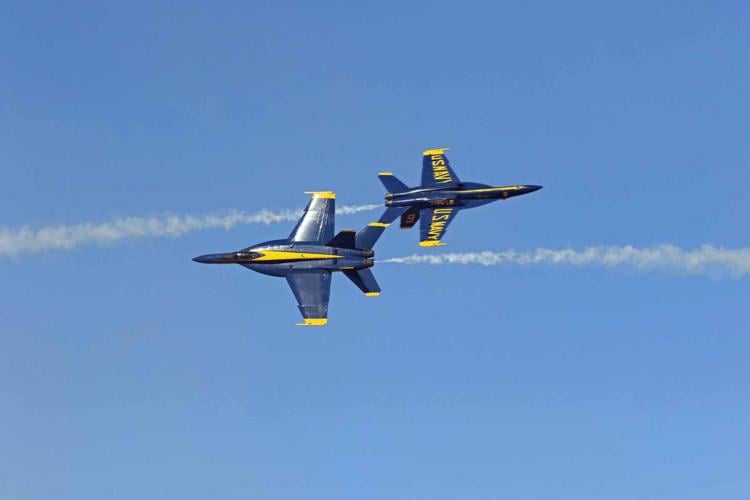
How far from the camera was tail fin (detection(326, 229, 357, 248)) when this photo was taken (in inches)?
5911

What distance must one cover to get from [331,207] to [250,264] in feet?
→ 43.7

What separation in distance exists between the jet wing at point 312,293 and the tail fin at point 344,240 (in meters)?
3.77

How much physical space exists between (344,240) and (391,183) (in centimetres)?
2488

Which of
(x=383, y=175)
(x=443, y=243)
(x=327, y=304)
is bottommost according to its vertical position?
(x=327, y=304)

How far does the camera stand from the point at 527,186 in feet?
570

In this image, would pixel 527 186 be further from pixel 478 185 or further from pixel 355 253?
pixel 355 253

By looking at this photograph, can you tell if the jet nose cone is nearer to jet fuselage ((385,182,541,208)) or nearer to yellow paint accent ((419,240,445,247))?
jet fuselage ((385,182,541,208))

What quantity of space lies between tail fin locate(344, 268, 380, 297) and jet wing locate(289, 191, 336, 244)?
6.59 metres

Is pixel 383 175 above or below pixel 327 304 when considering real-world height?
above

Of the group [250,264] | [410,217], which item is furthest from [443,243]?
[250,264]

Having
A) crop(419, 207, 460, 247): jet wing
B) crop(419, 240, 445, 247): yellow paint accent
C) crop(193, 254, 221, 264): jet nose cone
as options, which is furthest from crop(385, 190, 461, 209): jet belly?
crop(193, 254, 221, 264): jet nose cone

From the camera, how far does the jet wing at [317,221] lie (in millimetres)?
155125

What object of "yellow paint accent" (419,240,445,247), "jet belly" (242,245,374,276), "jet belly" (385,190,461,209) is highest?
"jet belly" (385,190,461,209)

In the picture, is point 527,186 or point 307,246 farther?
point 527,186
